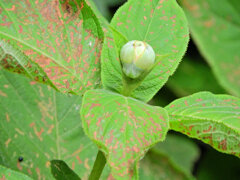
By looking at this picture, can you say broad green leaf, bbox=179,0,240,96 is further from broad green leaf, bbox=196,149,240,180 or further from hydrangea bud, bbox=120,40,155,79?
hydrangea bud, bbox=120,40,155,79

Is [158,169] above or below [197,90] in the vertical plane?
above

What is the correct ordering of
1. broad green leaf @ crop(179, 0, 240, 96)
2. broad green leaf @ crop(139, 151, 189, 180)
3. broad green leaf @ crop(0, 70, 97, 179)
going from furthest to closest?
broad green leaf @ crop(179, 0, 240, 96), broad green leaf @ crop(139, 151, 189, 180), broad green leaf @ crop(0, 70, 97, 179)

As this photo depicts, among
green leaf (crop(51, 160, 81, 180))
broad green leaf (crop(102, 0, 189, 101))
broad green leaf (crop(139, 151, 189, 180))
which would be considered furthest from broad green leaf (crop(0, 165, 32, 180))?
broad green leaf (crop(139, 151, 189, 180))

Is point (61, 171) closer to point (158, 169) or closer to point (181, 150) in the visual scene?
point (158, 169)

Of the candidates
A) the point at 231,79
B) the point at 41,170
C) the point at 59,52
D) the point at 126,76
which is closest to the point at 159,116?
the point at 126,76

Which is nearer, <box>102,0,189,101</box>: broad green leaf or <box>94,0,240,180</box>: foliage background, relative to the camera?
<box>102,0,189,101</box>: broad green leaf

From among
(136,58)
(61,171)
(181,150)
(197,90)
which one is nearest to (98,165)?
(61,171)
